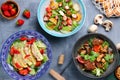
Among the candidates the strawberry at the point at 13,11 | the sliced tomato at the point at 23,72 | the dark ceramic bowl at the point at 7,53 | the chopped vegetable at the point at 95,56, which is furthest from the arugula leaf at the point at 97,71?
the strawberry at the point at 13,11

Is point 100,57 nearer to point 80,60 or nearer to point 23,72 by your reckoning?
point 80,60

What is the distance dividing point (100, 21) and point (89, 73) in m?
0.26

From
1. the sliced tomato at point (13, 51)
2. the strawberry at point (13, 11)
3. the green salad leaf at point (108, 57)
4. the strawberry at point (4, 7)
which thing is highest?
the strawberry at point (4, 7)

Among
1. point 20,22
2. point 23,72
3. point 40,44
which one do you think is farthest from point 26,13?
point 23,72

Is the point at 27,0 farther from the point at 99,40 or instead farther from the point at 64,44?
the point at 99,40

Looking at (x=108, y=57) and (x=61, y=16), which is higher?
(x=61, y=16)

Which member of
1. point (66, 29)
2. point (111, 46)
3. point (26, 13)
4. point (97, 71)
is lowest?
point (97, 71)

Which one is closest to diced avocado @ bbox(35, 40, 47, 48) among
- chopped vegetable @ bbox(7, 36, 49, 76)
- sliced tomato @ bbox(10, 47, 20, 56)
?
chopped vegetable @ bbox(7, 36, 49, 76)

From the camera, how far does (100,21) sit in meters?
1.98

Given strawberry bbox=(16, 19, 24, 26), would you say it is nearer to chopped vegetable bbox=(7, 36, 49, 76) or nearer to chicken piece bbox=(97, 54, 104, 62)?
chopped vegetable bbox=(7, 36, 49, 76)

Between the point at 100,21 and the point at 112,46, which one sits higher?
the point at 100,21

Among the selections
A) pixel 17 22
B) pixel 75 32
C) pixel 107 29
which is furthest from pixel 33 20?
pixel 107 29

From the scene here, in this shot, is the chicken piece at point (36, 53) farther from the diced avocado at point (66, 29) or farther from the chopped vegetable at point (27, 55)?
the diced avocado at point (66, 29)

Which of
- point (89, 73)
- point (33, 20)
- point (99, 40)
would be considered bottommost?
point (89, 73)
